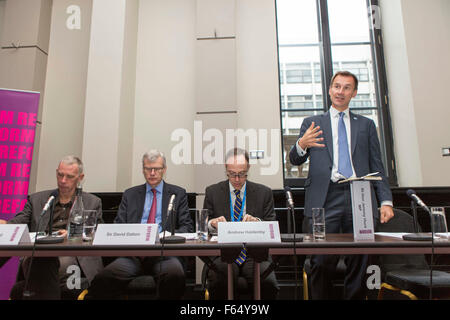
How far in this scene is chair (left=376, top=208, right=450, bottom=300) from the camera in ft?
5.66

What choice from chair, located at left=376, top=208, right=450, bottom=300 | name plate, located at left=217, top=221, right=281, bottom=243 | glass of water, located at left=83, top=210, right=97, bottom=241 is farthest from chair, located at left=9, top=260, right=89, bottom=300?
chair, located at left=376, top=208, right=450, bottom=300

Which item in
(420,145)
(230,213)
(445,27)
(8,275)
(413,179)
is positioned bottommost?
(8,275)

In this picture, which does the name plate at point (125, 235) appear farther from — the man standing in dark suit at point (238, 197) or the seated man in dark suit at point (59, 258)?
the man standing in dark suit at point (238, 197)

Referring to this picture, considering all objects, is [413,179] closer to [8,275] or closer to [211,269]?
[211,269]

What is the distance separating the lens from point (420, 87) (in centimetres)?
377

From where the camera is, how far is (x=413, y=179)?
Result: 3.74m

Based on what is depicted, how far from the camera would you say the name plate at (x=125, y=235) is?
1404 mm

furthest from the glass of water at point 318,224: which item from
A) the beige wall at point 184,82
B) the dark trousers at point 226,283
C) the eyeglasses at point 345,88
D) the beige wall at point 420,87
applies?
the beige wall at point 420,87

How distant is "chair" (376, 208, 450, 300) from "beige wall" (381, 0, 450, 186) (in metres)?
1.78

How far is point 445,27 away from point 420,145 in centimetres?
154

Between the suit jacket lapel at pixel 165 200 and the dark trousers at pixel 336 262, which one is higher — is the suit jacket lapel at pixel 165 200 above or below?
above

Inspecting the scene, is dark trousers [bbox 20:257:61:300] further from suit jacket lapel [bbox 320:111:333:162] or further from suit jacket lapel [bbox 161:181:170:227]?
suit jacket lapel [bbox 320:111:333:162]

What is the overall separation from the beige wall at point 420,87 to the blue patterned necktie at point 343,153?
2158 mm
